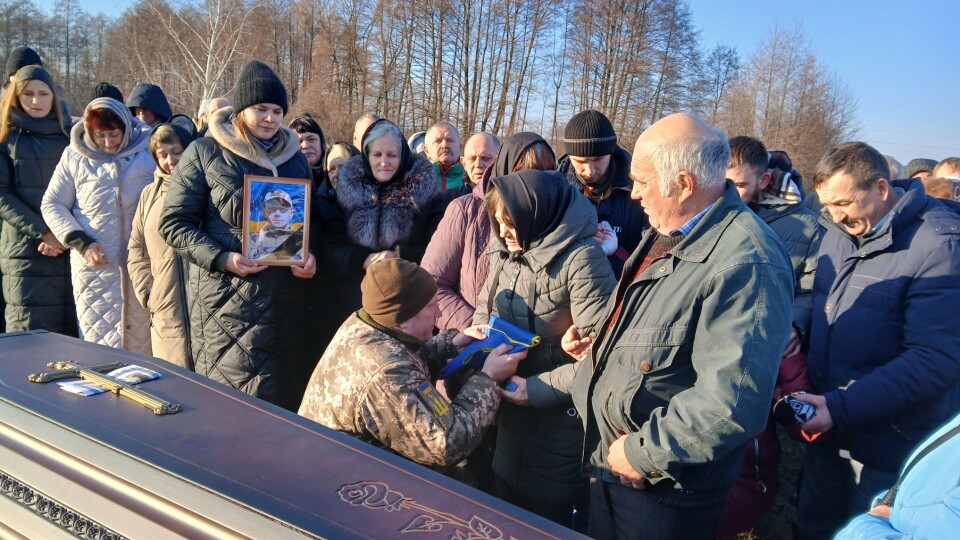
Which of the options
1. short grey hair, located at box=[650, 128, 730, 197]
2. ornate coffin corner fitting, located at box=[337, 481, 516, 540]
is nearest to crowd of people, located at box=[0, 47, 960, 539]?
short grey hair, located at box=[650, 128, 730, 197]

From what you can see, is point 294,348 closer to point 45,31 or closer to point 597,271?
point 597,271

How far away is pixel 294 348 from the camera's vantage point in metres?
3.42

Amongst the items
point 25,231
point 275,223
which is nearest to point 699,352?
point 275,223

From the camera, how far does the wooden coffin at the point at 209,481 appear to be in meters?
1.19

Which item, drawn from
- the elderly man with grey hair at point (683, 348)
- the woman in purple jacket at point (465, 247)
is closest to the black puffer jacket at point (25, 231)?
the woman in purple jacket at point (465, 247)

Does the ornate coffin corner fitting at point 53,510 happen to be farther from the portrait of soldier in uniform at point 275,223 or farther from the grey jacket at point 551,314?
the portrait of soldier in uniform at point 275,223

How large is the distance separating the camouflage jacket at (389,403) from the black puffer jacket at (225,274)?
1275mm

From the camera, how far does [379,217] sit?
136 inches

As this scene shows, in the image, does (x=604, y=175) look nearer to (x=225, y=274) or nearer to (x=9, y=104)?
(x=225, y=274)

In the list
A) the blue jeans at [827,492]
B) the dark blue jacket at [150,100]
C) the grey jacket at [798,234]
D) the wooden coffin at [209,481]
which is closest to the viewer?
the wooden coffin at [209,481]

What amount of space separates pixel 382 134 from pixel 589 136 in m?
1.18

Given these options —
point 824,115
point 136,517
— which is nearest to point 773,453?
point 136,517

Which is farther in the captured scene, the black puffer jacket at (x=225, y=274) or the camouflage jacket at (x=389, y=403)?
the black puffer jacket at (x=225, y=274)

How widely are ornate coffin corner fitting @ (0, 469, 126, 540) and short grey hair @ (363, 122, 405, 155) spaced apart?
97.3 inches
